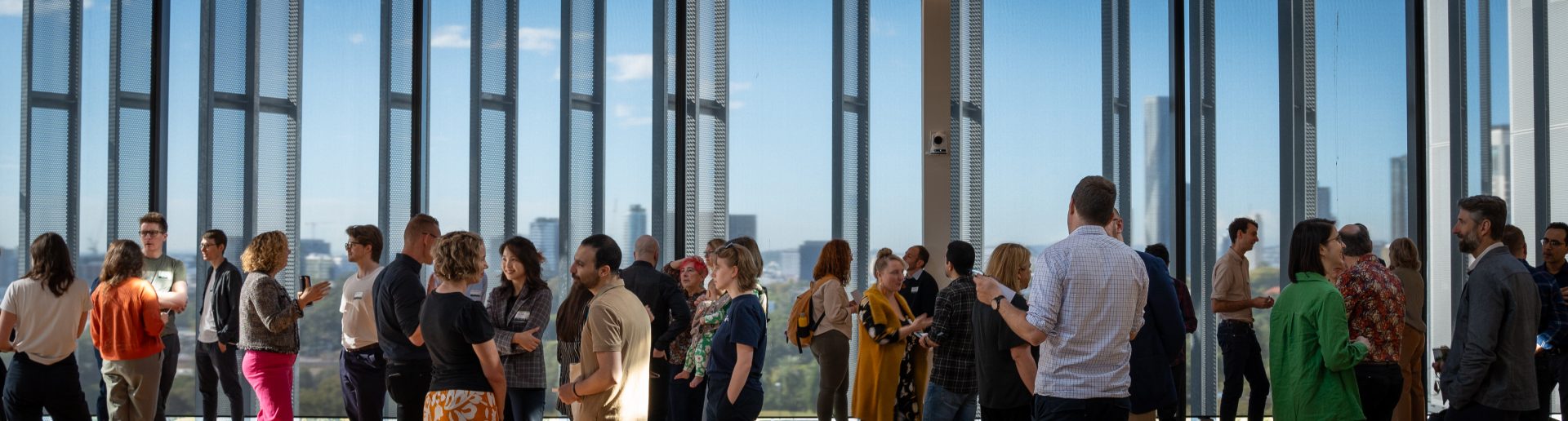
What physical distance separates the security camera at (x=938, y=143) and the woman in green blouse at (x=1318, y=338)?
243 centimetres

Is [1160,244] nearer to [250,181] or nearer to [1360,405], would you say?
[1360,405]

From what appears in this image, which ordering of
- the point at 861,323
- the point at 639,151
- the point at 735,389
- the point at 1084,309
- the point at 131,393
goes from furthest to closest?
the point at 639,151 → the point at 861,323 → the point at 131,393 → the point at 735,389 → the point at 1084,309

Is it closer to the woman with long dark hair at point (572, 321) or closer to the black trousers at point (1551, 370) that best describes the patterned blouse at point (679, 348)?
the woman with long dark hair at point (572, 321)

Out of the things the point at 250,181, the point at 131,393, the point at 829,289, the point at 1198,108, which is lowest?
the point at 131,393

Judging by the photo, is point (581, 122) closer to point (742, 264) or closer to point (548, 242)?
point (548, 242)

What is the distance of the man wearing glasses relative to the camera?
4379 millimetres

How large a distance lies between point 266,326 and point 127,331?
0.84 m

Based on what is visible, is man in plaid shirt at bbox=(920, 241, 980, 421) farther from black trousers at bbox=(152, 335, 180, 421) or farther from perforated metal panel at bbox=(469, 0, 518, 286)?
black trousers at bbox=(152, 335, 180, 421)

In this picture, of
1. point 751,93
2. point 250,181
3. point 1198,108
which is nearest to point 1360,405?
point 1198,108

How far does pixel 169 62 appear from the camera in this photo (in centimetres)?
648

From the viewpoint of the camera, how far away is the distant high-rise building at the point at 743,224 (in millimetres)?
6801

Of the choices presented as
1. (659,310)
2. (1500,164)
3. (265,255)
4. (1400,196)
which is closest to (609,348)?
(659,310)

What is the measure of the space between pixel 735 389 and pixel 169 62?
4.15 meters

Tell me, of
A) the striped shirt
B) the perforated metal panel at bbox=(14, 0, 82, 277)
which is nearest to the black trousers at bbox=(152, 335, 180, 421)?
the perforated metal panel at bbox=(14, 0, 82, 277)
